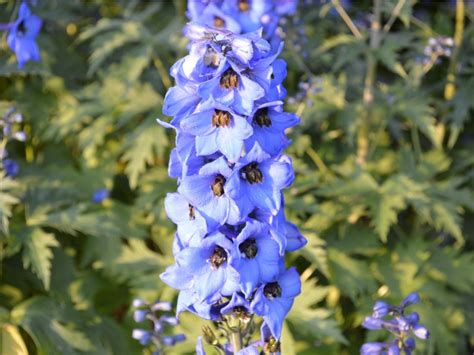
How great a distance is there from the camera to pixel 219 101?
1812 millimetres

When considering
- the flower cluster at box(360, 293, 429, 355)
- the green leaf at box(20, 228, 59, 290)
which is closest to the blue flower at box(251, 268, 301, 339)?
the flower cluster at box(360, 293, 429, 355)

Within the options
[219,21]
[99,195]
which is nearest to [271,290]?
[219,21]

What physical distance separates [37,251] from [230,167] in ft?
5.36

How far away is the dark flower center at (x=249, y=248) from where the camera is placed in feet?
6.31

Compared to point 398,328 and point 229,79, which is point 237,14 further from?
point 398,328

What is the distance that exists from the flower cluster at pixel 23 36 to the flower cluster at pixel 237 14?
0.80 metres

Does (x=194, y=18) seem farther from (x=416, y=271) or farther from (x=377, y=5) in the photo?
(x=416, y=271)

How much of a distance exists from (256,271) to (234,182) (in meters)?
0.27

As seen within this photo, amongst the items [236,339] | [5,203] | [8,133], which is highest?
[236,339]

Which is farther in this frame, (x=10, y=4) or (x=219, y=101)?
(x=10, y=4)

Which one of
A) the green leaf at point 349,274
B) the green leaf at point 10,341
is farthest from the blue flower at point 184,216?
the green leaf at point 349,274

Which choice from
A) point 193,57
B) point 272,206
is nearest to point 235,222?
point 272,206

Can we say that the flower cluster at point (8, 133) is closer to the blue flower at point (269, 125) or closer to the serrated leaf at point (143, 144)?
the serrated leaf at point (143, 144)

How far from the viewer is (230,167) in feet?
6.19
